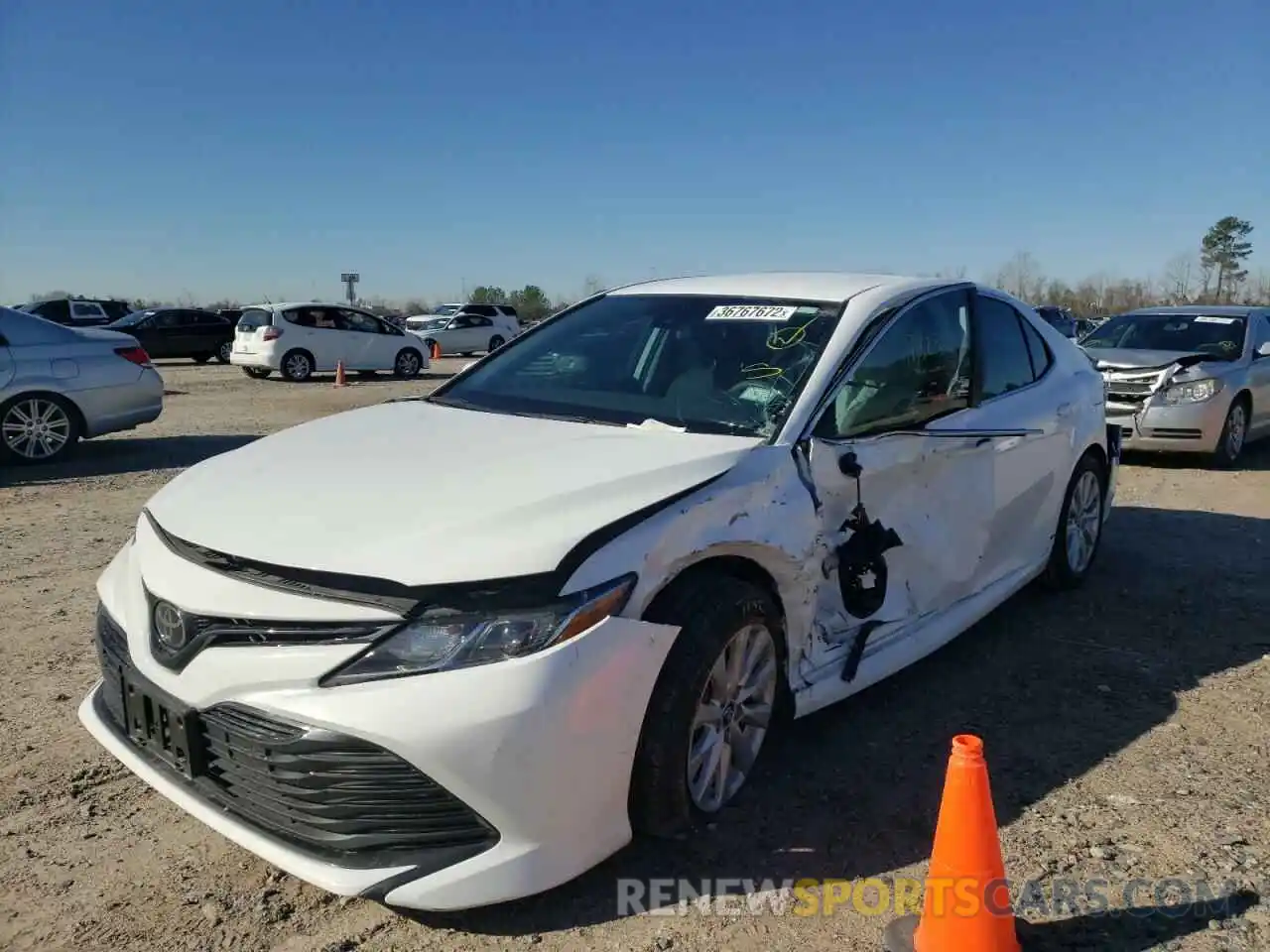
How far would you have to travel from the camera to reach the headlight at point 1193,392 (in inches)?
368

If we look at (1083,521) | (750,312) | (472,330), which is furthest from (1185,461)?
(472,330)

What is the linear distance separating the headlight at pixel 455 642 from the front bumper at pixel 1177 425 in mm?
8361

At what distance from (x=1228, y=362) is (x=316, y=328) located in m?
16.1

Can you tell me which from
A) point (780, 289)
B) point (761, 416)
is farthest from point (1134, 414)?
point (761, 416)

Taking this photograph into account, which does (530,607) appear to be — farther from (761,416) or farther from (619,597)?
(761,416)

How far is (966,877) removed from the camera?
91.4 inches

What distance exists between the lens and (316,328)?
20.2 metres

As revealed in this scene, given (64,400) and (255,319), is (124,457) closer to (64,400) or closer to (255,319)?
(64,400)

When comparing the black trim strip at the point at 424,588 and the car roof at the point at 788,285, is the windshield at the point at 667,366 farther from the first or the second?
the black trim strip at the point at 424,588

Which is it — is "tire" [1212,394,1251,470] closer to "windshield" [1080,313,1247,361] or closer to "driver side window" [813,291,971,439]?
"windshield" [1080,313,1247,361]

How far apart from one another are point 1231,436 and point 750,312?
789cm

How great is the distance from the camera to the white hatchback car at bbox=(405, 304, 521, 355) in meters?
31.7

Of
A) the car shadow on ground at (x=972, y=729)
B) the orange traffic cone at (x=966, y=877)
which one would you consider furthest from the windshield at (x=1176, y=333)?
the orange traffic cone at (x=966, y=877)

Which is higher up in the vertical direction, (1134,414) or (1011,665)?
(1134,414)
